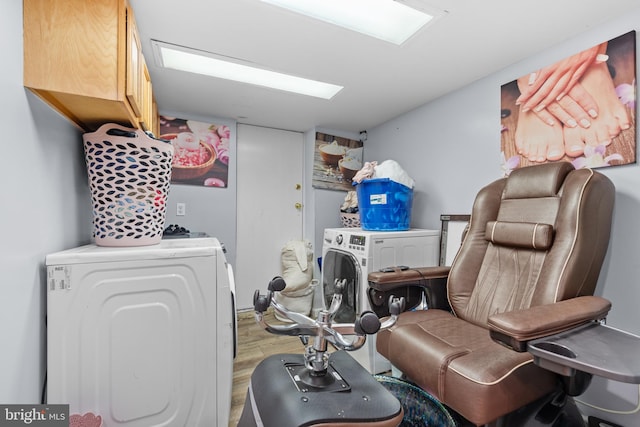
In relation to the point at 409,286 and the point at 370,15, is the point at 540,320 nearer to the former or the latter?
the point at 409,286

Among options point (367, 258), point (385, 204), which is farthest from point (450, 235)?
point (367, 258)

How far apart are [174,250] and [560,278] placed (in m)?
1.59

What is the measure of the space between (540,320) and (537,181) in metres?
0.82

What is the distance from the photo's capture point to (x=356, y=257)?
2.05 m

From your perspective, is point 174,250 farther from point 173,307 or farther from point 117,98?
point 117,98

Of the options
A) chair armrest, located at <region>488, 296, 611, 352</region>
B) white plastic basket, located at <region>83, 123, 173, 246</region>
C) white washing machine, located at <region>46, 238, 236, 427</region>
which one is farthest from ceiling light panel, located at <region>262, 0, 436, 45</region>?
chair armrest, located at <region>488, 296, 611, 352</region>

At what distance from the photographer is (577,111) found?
5.12ft

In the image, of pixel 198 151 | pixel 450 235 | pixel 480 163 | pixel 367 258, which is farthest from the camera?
pixel 198 151

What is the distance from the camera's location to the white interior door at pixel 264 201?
313 centimetres

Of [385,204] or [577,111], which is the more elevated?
[577,111]

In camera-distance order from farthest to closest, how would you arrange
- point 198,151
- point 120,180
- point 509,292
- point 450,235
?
point 198,151 → point 450,235 → point 509,292 → point 120,180

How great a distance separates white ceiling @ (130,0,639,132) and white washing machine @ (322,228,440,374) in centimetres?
115

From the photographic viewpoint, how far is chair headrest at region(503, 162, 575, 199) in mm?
1397

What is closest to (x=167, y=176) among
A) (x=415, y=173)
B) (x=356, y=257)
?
(x=356, y=257)
